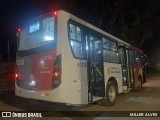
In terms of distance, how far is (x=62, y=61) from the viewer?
9.29 metres

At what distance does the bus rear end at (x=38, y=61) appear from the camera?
31.1ft

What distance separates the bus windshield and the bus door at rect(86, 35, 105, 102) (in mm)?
1556

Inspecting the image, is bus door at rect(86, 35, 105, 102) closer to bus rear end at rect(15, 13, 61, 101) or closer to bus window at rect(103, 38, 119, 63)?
bus window at rect(103, 38, 119, 63)

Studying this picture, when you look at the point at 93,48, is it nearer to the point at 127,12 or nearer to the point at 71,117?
the point at 71,117

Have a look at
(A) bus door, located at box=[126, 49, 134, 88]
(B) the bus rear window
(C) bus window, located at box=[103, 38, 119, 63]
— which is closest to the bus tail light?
(B) the bus rear window

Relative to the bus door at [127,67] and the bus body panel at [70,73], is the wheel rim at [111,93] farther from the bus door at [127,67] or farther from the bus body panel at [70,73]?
the bus body panel at [70,73]

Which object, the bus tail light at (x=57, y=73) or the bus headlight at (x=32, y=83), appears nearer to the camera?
the bus tail light at (x=57, y=73)

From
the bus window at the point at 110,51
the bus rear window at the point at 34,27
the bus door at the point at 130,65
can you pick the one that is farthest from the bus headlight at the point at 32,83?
the bus door at the point at 130,65

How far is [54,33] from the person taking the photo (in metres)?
9.66

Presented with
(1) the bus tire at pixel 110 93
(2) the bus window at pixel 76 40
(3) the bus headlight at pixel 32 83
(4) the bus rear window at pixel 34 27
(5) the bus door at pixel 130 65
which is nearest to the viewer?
(2) the bus window at pixel 76 40

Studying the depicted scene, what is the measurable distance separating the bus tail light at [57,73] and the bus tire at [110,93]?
A: 3358 millimetres

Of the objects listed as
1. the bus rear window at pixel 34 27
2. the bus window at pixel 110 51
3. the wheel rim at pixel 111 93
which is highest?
the bus rear window at pixel 34 27

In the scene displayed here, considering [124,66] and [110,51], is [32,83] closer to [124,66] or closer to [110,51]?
[110,51]

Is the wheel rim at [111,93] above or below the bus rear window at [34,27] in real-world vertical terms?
below
